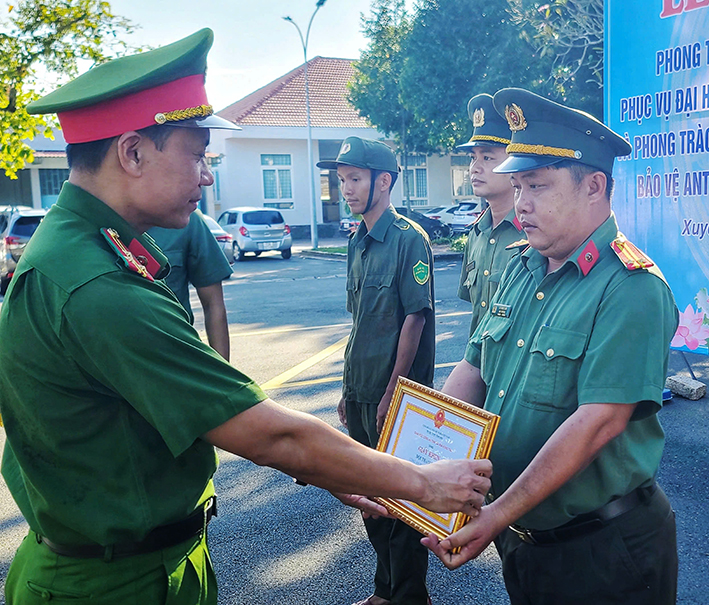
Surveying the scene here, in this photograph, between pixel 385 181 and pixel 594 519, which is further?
pixel 385 181

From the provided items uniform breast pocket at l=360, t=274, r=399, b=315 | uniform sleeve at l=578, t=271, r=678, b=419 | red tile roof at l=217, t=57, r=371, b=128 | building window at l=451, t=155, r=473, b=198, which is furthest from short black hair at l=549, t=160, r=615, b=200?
building window at l=451, t=155, r=473, b=198

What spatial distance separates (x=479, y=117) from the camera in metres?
3.71

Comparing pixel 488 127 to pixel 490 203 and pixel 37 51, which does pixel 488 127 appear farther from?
pixel 37 51

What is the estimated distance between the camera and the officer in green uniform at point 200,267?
3.67m

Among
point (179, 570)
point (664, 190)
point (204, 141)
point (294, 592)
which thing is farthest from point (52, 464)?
point (664, 190)

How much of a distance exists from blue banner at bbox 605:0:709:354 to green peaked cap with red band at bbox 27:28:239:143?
14.2ft

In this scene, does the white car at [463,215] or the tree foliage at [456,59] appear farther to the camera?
the white car at [463,215]

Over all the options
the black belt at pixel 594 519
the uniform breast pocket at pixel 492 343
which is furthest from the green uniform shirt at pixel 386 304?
the black belt at pixel 594 519

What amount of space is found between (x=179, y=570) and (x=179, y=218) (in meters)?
0.87

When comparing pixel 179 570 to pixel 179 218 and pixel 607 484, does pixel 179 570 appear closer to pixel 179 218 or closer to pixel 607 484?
pixel 179 218

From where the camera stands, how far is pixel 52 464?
156cm

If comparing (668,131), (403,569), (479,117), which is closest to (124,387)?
(403,569)

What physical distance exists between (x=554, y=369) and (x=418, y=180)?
113 feet

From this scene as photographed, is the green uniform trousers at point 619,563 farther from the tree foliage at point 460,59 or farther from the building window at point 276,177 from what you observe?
the building window at point 276,177
